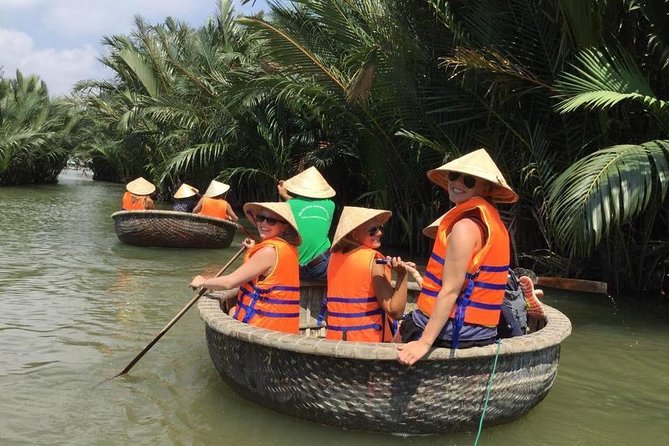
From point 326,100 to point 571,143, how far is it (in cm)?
437

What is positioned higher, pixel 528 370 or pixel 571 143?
pixel 571 143

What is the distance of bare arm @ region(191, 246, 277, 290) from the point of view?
13.4ft

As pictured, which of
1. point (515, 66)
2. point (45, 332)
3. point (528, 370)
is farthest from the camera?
point (515, 66)

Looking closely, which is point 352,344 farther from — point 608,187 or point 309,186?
point 608,187

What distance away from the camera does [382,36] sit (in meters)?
9.57

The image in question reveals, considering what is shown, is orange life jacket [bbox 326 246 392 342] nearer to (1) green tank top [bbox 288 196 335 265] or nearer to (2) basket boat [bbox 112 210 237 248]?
(1) green tank top [bbox 288 196 335 265]

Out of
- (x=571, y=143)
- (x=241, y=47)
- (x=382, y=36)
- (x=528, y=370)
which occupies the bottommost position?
(x=528, y=370)

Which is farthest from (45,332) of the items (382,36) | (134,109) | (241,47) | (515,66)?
(134,109)

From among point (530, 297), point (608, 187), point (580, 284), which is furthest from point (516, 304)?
point (608, 187)

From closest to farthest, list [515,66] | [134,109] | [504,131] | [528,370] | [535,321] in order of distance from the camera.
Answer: [528,370] → [535,321] → [515,66] → [504,131] → [134,109]

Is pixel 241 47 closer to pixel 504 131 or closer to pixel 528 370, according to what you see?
pixel 504 131

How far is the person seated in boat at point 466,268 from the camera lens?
3.27 metres

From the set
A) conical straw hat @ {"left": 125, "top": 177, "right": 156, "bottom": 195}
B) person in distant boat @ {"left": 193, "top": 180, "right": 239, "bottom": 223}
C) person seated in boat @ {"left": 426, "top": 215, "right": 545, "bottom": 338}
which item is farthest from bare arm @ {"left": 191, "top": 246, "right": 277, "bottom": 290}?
conical straw hat @ {"left": 125, "top": 177, "right": 156, "bottom": 195}

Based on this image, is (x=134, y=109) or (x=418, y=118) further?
(x=134, y=109)
